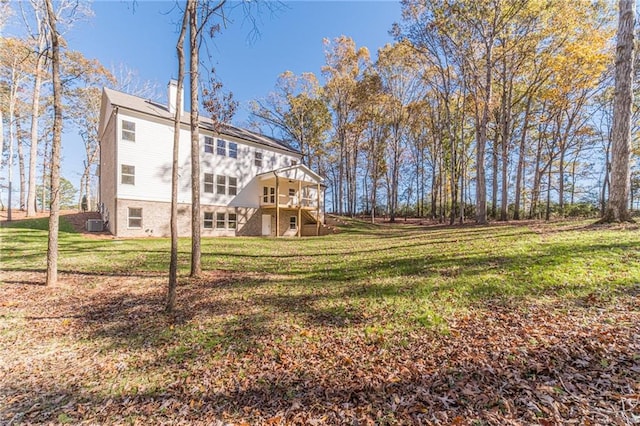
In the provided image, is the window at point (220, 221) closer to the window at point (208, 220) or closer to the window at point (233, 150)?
the window at point (208, 220)

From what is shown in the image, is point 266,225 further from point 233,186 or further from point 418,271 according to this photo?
point 418,271

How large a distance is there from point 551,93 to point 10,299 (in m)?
25.5

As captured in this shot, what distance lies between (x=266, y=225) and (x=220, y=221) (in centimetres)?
374

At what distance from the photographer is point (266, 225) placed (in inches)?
853

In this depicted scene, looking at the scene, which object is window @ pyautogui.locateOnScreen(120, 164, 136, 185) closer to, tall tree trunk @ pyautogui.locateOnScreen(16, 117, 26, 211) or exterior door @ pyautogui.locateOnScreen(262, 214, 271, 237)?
exterior door @ pyautogui.locateOnScreen(262, 214, 271, 237)

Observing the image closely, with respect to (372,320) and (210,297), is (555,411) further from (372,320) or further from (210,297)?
(210,297)

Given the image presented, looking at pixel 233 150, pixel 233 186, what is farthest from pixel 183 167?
pixel 233 150

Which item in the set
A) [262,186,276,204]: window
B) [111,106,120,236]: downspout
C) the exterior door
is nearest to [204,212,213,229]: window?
the exterior door

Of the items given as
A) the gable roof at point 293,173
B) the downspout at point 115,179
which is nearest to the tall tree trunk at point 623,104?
the gable roof at point 293,173

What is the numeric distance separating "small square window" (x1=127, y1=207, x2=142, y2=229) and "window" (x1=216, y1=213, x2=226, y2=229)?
4.69 meters

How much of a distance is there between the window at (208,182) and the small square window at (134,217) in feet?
13.8

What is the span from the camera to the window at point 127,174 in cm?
1513

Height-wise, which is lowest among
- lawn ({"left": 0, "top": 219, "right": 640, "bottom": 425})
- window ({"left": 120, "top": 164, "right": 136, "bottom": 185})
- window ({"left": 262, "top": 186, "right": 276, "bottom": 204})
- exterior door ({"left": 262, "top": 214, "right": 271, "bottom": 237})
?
lawn ({"left": 0, "top": 219, "right": 640, "bottom": 425})

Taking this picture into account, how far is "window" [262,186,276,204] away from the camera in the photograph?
20.9 meters
